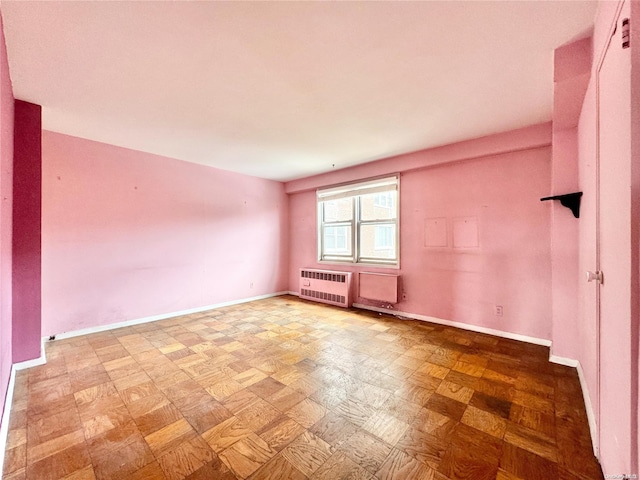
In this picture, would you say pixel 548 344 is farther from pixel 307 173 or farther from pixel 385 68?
pixel 307 173

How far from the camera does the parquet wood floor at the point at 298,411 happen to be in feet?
4.41

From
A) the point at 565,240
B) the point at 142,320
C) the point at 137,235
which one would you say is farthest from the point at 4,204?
the point at 565,240

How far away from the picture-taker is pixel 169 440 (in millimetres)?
1520

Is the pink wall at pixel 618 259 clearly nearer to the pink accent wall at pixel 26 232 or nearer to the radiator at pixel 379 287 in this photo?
the radiator at pixel 379 287

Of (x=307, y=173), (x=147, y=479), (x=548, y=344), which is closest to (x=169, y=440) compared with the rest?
(x=147, y=479)

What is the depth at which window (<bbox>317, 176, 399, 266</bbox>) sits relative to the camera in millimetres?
4301

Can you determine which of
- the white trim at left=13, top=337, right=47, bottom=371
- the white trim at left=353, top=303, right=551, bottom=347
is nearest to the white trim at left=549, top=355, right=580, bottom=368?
the white trim at left=353, top=303, right=551, bottom=347

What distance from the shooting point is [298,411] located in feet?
5.83

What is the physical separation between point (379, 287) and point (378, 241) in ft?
2.76

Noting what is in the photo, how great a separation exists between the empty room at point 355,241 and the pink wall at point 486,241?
0.02 meters

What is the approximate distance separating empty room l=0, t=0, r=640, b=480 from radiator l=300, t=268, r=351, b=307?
6 cm

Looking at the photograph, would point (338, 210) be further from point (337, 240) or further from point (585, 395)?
point (585, 395)

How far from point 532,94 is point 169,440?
384 cm

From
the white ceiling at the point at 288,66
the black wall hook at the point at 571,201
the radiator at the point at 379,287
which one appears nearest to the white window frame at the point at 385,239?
the radiator at the point at 379,287
